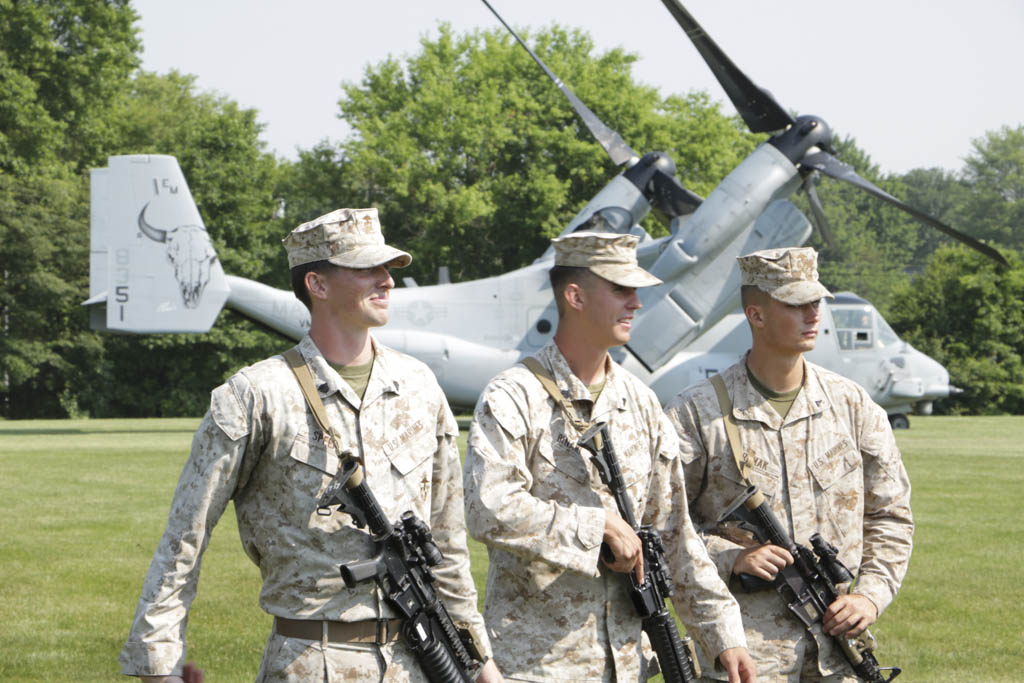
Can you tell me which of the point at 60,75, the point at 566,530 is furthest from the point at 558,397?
the point at 60,75

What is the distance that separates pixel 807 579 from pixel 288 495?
175 cm

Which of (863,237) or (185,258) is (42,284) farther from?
(863,237)

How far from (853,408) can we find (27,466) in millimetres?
16915

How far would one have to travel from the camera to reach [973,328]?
47.3m

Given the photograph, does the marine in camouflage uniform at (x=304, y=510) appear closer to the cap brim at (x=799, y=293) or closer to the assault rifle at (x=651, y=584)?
the assault rifle at (x=651, y=584)

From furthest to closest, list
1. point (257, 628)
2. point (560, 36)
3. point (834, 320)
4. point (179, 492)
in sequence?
1. point (560, 36)
2. point (834, 320)
3. point (257, 628)
4. point (179, 492)

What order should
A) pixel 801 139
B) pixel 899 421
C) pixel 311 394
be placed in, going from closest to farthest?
pixel 311 394 → pixel 801 139 → pixel 899 421

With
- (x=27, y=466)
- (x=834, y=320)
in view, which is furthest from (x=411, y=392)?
(x=834, y=320)

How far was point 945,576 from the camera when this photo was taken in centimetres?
978

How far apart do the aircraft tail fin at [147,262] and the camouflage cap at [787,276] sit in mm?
22139

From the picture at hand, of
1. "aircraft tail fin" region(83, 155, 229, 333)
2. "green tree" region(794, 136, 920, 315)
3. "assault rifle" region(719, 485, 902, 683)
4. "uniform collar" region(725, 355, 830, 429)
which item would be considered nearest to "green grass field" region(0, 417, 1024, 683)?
"assault rifle" region(719, 485, 902, 683)

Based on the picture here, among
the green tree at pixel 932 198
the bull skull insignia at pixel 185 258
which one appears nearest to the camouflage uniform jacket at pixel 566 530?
the bull skull insignia at pixel 185 258

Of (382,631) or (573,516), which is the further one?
(573,516)

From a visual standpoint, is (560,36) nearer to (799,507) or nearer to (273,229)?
(273,229)
